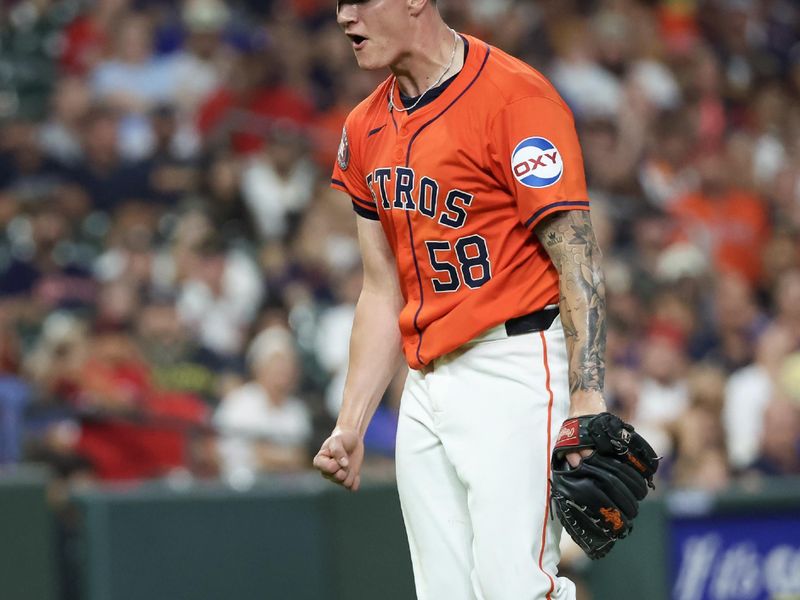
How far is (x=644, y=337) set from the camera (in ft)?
28.2

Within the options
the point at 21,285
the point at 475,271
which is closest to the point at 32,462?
the point at 21,285

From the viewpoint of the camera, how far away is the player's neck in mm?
3203

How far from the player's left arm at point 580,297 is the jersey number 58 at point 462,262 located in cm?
16

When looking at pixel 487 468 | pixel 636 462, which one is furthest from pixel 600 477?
pixel 487 468

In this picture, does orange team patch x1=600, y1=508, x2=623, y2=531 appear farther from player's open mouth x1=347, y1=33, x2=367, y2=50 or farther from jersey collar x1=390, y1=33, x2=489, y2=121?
player's open mouth x1=347, y1=33, x2=367, y2=50

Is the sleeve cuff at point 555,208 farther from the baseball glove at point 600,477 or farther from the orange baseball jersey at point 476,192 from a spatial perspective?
the baseball glove at point 600,477

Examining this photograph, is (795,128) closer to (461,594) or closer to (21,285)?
(21,285)

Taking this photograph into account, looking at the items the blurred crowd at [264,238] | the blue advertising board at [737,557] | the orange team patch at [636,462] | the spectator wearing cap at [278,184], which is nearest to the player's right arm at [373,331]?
the orange team patch at [636,462]

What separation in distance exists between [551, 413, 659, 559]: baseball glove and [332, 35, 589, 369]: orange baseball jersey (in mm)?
385

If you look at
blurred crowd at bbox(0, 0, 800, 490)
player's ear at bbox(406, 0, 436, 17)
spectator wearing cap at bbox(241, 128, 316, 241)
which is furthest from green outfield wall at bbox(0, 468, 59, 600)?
spectator wearing cap at bbox(241, 128, 316, 241)

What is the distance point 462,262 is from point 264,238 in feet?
19.0

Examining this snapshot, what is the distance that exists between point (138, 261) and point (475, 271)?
519 centimetres

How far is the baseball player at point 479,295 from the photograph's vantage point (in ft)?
9.95

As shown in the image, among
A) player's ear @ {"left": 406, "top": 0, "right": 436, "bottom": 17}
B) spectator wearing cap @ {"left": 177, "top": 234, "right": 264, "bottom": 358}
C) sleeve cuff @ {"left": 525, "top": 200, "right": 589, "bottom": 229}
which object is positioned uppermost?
spectator wearing cap @ {"left": 177, "top": 234, "right": 264, "bottom": 358}
